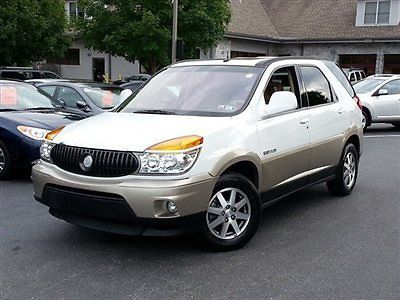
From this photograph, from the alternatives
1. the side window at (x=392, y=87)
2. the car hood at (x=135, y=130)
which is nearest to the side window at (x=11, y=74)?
the side window at (x=392, y=87)

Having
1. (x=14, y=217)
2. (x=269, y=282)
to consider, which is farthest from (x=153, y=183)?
(x=14, y=217)

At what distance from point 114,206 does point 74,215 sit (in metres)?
0.52

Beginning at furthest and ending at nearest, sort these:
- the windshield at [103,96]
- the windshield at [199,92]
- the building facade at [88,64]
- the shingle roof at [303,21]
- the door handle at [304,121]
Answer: the building facade at [88,64] < the shingle roof at [303,21] < the windshield at [103,96] < the door handle at [304,121] < the windshield at [199,92]

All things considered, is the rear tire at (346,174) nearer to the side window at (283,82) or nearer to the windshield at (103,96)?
the side window at (283,82)

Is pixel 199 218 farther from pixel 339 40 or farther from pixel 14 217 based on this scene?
pixel 339 40

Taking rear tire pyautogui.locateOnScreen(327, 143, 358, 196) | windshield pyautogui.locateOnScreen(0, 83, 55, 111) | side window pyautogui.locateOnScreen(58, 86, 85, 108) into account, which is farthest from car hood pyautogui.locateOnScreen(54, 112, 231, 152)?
side window pyautogui.locateOnScreen(58, 86, 85, 108)

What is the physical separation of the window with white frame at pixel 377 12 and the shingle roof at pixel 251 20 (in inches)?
221

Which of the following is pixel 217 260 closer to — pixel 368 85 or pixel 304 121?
pixel 304 121

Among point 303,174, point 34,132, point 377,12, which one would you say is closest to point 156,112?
point 303,174

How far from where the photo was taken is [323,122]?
5871 millimetres

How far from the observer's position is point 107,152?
4.11m

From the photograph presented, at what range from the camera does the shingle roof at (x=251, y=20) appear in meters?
29.8

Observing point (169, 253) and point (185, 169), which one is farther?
point (169, 253)

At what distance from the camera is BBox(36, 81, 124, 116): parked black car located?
961 cm
